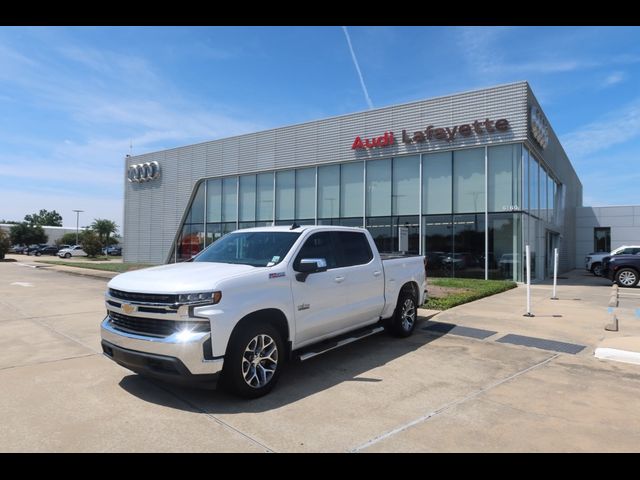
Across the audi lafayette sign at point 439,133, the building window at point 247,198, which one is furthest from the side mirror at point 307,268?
the building window at point 247,198

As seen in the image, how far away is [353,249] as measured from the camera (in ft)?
22.1

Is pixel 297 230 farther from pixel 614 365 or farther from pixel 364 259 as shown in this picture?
pixel 614 365

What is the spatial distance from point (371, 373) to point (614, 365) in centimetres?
342

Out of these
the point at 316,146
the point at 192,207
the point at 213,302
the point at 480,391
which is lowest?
the point at 480,391

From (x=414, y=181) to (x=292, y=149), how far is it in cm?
762

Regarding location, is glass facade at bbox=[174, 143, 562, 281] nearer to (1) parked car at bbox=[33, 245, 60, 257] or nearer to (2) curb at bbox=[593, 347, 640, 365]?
(2) curb at bbox=[593, 347, 640, 365]

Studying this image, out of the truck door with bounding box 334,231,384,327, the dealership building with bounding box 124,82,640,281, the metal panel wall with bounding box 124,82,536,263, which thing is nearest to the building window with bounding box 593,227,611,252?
the dealership building with bounding box 124,82,640,281

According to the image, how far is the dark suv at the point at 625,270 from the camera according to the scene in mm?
17469

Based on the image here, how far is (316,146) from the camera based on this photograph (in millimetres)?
24141

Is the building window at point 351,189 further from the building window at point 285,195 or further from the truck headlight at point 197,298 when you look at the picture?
the truck headlight at point 197,298

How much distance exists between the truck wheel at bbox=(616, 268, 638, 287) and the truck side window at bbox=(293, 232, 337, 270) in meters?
16.4

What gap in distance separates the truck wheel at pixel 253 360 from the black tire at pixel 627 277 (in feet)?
57.9

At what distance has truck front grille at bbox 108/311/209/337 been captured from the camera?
14.6 ft

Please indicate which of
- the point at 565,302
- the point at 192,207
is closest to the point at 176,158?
the point at 192,207
